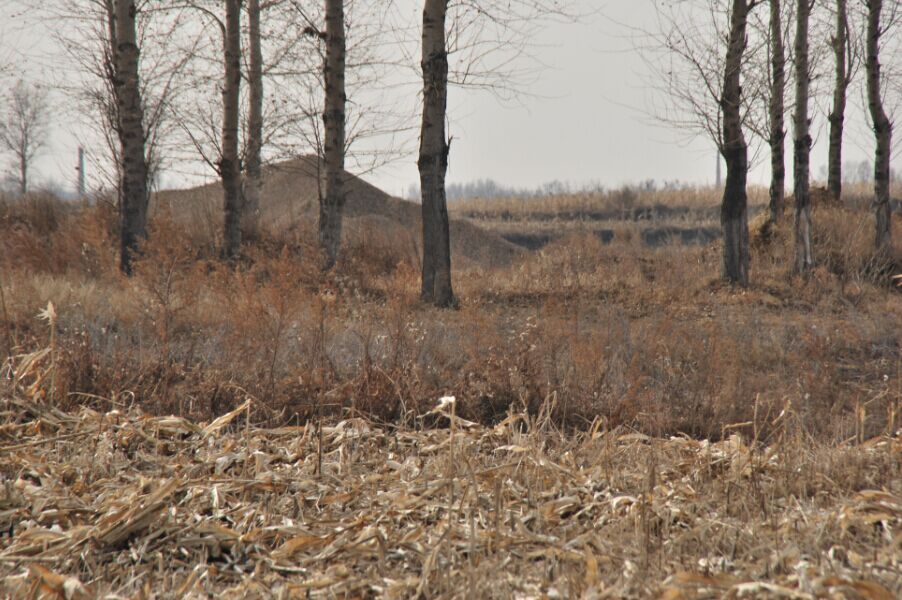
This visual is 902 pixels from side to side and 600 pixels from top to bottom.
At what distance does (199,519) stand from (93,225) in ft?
32.5

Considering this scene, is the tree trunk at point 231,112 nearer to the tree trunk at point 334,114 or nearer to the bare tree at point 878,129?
the tree trunk at point 334,114

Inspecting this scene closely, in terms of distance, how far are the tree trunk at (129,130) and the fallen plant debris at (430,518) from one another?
841cm

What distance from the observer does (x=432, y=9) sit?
8.98 m

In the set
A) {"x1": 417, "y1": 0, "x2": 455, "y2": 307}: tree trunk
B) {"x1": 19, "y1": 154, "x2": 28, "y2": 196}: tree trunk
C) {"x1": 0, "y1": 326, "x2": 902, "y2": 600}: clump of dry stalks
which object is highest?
{"x1": 19, "y1": 154, "x2": 28, "y2": 196}: tree trunk

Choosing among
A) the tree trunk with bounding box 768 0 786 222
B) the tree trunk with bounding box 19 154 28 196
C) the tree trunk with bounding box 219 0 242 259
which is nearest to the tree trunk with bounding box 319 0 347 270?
the tree trunk with bounding box 219 0 242 259

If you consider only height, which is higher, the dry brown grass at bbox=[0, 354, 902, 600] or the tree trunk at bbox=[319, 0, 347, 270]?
the tree trunk at bbox=[319, 0, 347, 270]

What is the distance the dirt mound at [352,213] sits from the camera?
16406mm

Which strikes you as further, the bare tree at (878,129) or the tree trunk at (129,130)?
the bare tree at (878,129)

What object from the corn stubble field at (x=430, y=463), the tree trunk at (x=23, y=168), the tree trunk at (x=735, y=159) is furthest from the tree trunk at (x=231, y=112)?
the tree trunk at (x=23, y=168)

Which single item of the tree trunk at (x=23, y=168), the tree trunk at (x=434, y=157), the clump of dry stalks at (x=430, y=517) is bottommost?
the clump of dry stalks at (x=430, y=517)

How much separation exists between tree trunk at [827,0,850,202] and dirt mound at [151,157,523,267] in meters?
7.27

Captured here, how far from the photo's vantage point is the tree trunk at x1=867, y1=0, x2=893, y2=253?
12.4 m

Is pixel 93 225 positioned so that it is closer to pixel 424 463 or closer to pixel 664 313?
pixel 664 313

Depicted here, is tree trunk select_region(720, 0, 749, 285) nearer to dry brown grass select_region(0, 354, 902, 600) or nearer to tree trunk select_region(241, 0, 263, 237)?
dry brown grass select_region(0, 354, 902, 600)
